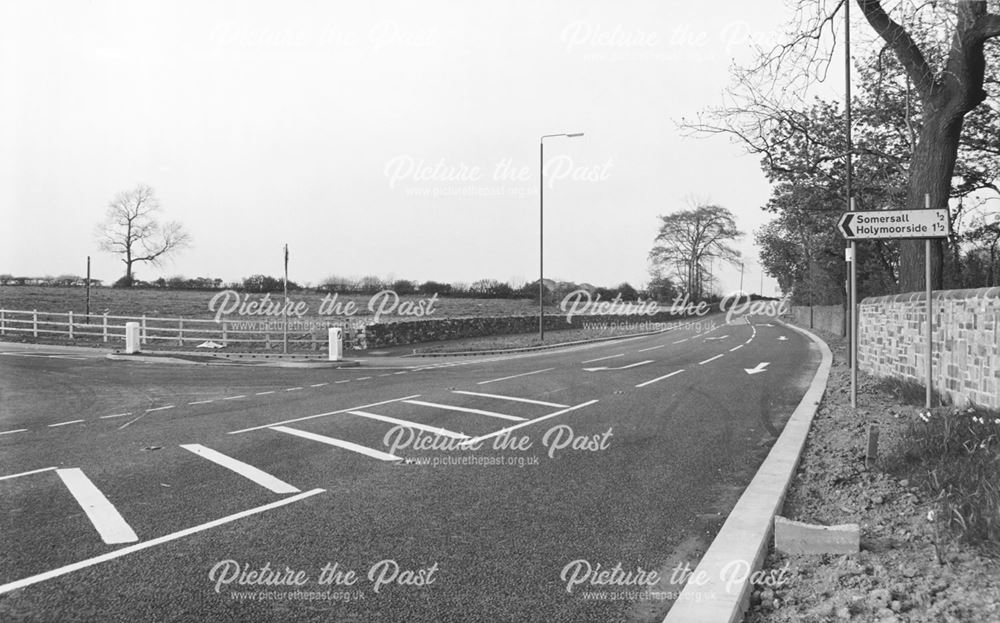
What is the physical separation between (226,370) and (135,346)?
729 cm

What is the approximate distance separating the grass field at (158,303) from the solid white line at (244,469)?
26.5 m

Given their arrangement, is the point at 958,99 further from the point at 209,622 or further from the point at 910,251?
the point at 209,622

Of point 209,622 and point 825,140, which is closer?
point 209,622

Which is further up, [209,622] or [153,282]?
[153,282]

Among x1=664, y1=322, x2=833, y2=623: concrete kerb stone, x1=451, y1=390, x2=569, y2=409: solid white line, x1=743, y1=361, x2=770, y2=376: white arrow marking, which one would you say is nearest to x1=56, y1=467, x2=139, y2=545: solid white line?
x1=664, y1=322, x2=833, y2=623: concrete kerb stone

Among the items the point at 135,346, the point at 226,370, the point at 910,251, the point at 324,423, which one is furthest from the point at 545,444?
the point at 135,346

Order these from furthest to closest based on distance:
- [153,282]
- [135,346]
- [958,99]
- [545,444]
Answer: [153,282]
[135,346]
[958,99]
[545,444]

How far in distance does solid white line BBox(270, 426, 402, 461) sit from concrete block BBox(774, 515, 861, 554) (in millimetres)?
3904

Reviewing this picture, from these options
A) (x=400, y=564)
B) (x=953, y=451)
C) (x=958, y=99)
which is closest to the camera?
(x=400, y=564)

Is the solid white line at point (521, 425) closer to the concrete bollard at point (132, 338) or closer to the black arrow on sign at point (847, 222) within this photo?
the black arrow on sign at point (847, 222)

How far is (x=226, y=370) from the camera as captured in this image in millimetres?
17672

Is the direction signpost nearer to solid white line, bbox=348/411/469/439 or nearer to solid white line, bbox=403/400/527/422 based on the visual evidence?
solid white line, bbox=403/400/527/422

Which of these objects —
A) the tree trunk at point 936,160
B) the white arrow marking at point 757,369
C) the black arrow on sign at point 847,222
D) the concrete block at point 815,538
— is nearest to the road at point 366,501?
the concrete block at point 815,538

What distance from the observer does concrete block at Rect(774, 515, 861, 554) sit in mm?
3869
